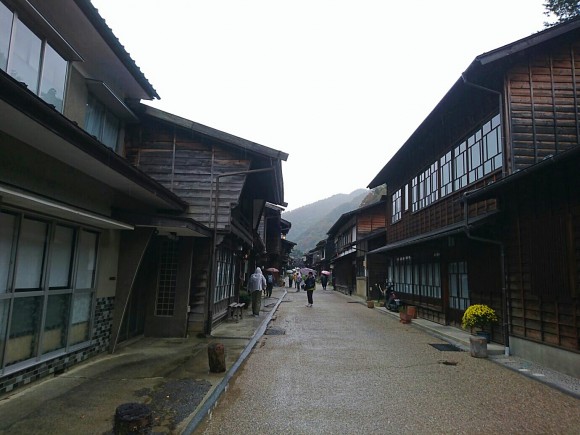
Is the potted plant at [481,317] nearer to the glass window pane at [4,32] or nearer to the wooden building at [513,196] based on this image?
the wooden building at [513,196]

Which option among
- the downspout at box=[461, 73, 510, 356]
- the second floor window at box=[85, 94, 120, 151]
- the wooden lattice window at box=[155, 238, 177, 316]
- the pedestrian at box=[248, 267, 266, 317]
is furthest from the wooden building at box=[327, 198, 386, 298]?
the second floor window at box=[85, 94, 120, 151]

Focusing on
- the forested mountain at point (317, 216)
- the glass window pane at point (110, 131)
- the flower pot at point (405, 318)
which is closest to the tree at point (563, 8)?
the flower pot at point (405, 318)

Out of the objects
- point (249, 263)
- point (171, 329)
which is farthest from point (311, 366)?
point (249, 263)

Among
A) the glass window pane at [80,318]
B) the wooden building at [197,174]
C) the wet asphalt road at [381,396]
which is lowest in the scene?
the wet asphalt road at [381,396]

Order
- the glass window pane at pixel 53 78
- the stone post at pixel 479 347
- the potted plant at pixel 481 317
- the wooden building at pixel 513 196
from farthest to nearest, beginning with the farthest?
the potted plant at pixel 481 317 < the stone post at pixel 479 347 < the wooden building at pixel 513 196 < the glass window pane at pixel 53 78

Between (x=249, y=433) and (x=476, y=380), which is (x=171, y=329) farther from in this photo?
(x=476, y=380)

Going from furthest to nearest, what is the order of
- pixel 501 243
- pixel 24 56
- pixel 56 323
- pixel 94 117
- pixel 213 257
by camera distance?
pixel 213 257, pixel 501 243, pixel 94 117, pixel 56 323, pixel 24 56

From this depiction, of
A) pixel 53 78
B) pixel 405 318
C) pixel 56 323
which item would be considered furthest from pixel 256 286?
pixel 53 78

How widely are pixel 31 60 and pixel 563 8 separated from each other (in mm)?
24242

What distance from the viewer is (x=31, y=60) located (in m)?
6.26

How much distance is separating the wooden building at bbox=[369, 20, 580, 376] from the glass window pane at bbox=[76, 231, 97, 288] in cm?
807

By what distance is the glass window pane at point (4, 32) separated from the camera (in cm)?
554

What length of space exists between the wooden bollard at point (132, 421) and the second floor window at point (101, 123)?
6707 mm

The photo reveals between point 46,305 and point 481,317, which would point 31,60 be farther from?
point 481,317
